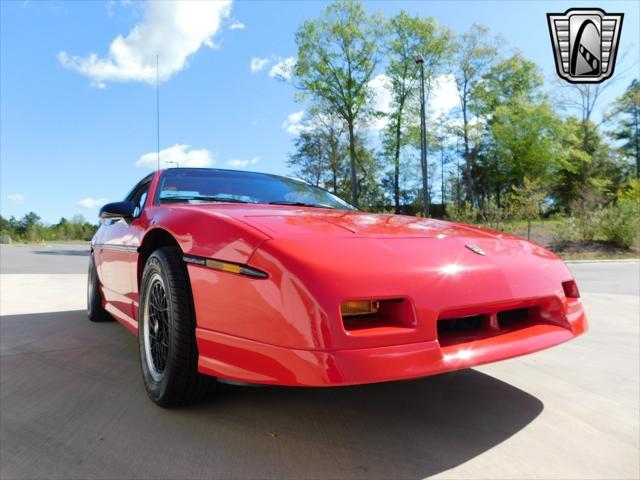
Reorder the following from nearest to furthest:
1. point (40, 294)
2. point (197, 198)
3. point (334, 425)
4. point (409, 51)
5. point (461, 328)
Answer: point (461, 328), point (334, 425), point (197, 198), point (40, 294), point (409, 51)

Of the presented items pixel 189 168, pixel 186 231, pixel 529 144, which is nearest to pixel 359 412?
pixel 186 231

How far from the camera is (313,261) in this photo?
141 cm

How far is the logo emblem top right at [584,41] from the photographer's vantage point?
602 centimetres

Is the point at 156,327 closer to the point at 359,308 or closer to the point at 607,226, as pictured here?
the point at 359,308

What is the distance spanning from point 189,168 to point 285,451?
1.91 m

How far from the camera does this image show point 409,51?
2514 cm

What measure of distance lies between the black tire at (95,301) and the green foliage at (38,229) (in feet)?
180

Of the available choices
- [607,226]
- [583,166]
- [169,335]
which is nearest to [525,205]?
[607,226]

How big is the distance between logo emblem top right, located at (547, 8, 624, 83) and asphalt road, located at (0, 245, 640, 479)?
494 centimetres

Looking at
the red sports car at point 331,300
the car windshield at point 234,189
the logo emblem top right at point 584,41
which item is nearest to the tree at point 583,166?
the logo emblem top right at point 584,41

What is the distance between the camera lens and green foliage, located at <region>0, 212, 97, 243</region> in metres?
53.6

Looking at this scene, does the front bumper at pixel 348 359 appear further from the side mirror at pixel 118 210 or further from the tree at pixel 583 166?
the tree at pixel 583 166

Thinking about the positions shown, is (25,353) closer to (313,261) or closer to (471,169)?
(313,261)

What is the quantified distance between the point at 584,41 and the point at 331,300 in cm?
737
